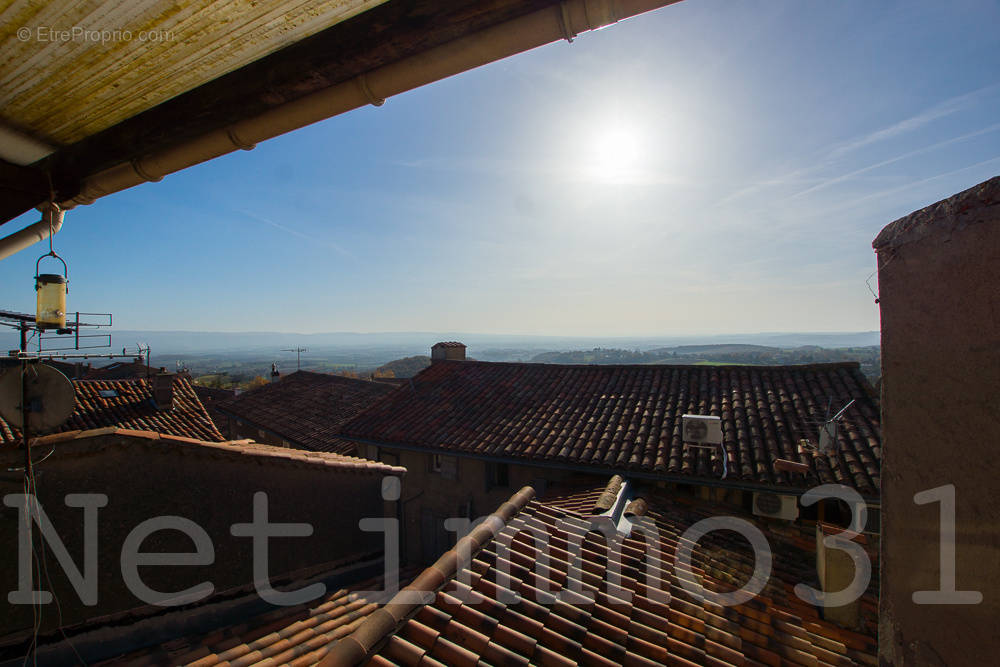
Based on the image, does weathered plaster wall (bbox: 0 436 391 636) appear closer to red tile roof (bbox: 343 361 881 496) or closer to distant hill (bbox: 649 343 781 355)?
red tile roof (bbox: 343 361 881 496)

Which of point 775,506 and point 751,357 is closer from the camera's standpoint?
point 775,506

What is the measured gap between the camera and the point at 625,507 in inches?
255

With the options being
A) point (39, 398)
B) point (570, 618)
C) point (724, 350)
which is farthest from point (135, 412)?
point (724, 350)

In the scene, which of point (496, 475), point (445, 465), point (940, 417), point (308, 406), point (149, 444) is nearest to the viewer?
point (940, 417)

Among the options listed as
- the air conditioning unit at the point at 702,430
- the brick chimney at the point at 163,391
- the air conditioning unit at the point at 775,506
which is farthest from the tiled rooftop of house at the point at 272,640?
the brick chimney at the point at 163,391

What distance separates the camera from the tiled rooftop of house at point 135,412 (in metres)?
12.2

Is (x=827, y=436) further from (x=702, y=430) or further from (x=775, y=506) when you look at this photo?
(x=702, y=430)

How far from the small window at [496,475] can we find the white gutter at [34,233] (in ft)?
29.8

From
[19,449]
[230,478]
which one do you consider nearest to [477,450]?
[230,478]

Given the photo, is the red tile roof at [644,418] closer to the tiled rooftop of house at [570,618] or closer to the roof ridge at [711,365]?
the roof ridge at [711,365]

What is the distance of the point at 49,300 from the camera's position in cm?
301

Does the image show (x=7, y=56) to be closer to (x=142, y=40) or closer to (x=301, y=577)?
(x=142, y=40)

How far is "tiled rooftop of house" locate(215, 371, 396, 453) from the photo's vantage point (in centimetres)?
1564

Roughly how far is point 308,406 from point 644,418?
14.8m
